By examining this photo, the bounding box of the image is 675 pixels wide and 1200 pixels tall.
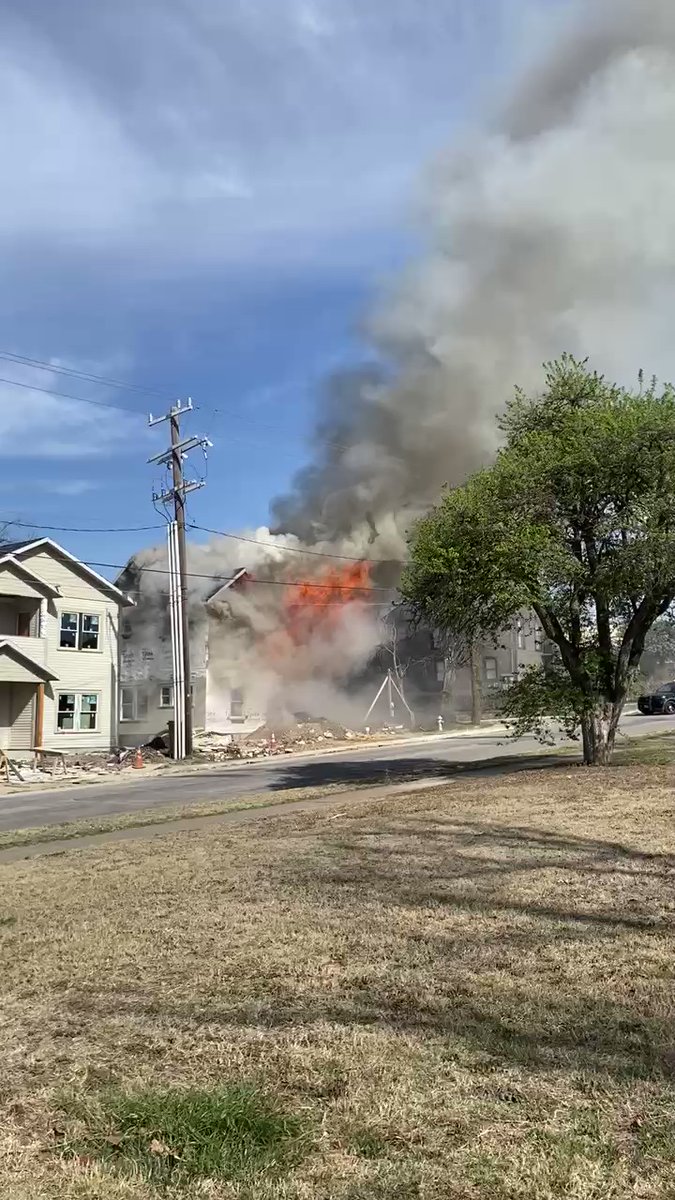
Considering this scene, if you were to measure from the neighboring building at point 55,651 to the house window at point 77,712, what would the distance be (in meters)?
0.03

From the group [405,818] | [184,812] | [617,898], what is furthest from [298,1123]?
[184,812]

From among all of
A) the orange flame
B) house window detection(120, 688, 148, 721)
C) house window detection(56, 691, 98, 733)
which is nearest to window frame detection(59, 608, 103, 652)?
house window detection(56, 691, 98, 733)

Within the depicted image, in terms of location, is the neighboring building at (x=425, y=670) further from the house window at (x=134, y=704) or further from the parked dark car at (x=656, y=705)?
the house window at (x=134, y=704)

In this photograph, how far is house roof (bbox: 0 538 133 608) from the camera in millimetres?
29156

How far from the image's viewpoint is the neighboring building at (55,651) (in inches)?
1099

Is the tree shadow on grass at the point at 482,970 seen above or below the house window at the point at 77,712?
below

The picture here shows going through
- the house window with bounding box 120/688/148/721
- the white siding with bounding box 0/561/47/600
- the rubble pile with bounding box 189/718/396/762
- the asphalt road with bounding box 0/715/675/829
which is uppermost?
the white siding with bounding box 0/561/47/600

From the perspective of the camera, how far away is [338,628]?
1629 inches

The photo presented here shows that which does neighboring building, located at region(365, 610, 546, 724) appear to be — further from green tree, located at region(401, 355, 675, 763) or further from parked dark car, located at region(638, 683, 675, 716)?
green tree, located at region(401, 355, 675, 763)

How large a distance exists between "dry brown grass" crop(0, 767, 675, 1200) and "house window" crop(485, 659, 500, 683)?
45805mm

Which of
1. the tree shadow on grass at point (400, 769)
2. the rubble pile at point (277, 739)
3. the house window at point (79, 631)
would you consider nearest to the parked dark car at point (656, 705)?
the rubble pile at point (277, 739)

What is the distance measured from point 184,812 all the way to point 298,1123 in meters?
10.8

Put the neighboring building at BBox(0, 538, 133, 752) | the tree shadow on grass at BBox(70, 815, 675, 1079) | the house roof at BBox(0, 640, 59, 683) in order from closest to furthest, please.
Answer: the tree shadow on grass at BBox(70, 815, 675, 1079)
the house roof at BBox(0, 640, 59, 683)
the neighboring building at BBox(0, 538, 133, 752)

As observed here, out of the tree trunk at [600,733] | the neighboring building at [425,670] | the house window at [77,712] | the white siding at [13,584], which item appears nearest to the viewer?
the tree trunk at [600,733]
